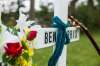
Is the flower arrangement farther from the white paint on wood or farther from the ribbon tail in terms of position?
the ribbon tail

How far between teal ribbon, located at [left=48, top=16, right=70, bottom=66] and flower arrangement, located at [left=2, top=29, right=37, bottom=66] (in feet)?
0.48

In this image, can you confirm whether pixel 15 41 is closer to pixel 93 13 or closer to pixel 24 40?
pixel 24 40

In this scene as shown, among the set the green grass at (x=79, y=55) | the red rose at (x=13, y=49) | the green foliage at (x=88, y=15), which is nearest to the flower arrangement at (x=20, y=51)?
the red rose at (x=13, y=49)

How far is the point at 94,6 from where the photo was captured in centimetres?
1341

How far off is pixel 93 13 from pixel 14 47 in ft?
35.7

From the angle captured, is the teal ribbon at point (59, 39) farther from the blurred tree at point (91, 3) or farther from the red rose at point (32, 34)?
the blurred tree at point (91, 3)

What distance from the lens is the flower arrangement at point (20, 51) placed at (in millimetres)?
1602

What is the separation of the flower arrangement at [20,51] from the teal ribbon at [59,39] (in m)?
0.15

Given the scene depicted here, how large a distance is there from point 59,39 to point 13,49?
280 millimetres

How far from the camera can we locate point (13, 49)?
1607 mm

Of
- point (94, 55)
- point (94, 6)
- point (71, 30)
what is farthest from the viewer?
point (94, 6)

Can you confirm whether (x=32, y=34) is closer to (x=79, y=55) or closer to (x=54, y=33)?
(x=54, y=33)

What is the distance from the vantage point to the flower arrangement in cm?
160

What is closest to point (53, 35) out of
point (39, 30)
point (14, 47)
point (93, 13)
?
point (39, 30)
